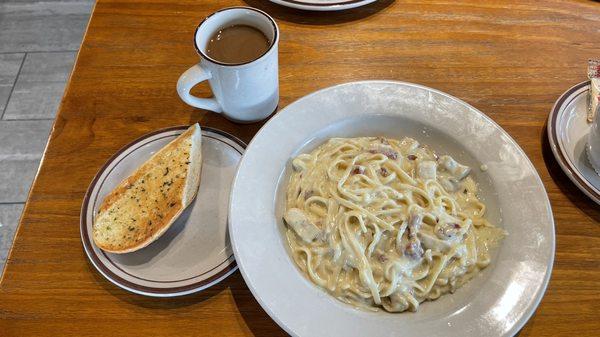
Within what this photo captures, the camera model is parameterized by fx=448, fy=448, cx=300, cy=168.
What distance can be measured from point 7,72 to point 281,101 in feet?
A: 9.65

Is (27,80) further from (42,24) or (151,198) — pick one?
(151,198)

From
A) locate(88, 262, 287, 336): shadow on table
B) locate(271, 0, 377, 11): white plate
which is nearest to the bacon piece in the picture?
locate(88, 262, 287, 336): shadow on table

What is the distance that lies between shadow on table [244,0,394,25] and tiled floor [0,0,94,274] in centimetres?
212

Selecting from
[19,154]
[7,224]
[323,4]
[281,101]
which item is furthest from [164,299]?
[19,154]

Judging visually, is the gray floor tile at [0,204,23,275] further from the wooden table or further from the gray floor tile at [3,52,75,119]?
the wooden table

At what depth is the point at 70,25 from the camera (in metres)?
3.89

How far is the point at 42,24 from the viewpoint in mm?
3883

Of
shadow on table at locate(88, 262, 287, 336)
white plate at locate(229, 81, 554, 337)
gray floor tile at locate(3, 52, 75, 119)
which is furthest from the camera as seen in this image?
gray floor tile at locate(3, 52, 75, 119)

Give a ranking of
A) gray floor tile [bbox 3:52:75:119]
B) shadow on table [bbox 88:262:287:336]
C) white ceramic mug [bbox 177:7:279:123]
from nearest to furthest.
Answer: shadow on table [bbox 88:262:287:336]
white ceramic mug [bbox 177:7:279:123]
gray floor tile [bbox 3:52:75:119]

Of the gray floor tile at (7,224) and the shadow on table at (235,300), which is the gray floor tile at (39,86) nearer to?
the gray floor tile at (7,224)

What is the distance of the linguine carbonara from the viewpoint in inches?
50.4

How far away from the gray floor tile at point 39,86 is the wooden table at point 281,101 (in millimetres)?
1708

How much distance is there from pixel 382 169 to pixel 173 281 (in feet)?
2.46

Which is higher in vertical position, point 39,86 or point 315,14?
point 315,14
